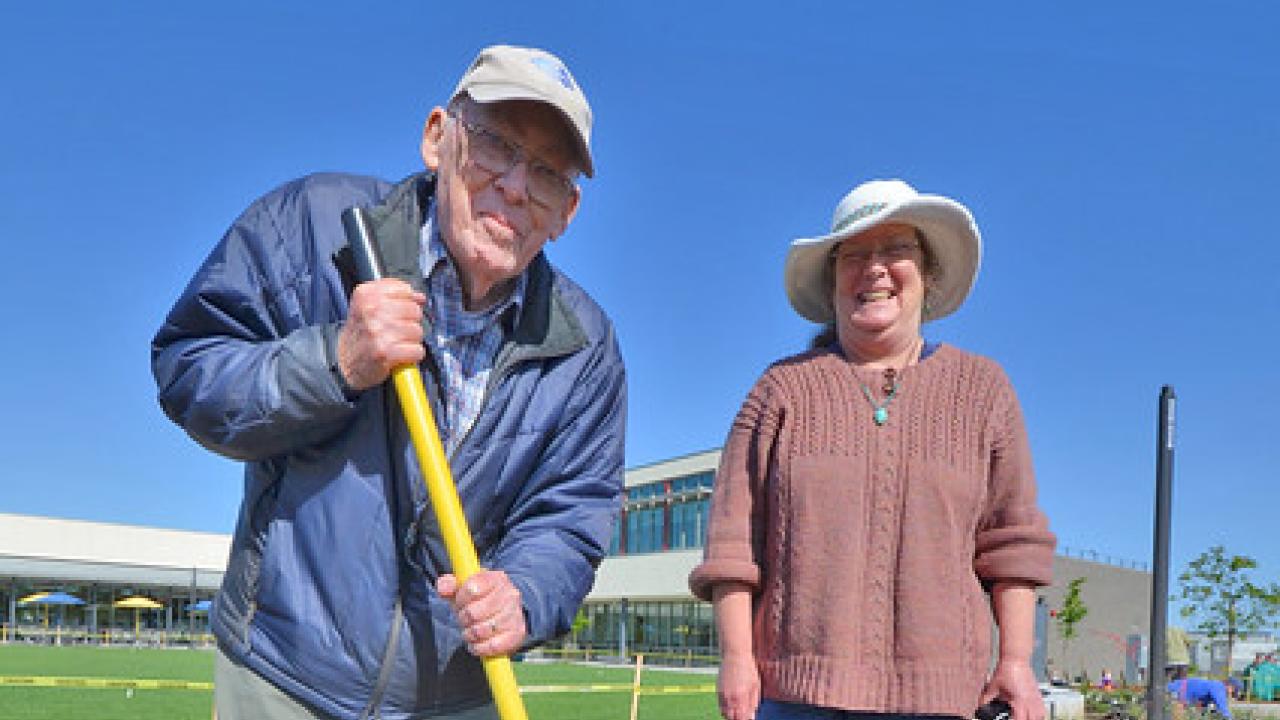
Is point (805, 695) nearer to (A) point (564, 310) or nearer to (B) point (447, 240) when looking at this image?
(A) point (564, 310)

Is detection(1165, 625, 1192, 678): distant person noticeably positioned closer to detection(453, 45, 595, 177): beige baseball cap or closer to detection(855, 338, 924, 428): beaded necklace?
detection(855, 338, 924, 428): beaded necklace

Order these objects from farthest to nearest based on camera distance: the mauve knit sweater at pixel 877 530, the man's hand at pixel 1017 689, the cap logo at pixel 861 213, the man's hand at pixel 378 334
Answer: the cap logo at pixel 861 213
the man's hand at pixel 1017 689
the mauve knit sweater at pixel 877 530
the man's hand at pixel 378 334

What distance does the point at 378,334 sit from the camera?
Answer: 195cm

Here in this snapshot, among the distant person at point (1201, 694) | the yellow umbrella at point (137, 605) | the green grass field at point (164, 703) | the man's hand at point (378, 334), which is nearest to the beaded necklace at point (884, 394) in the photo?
the man's hand at point (378, 334)

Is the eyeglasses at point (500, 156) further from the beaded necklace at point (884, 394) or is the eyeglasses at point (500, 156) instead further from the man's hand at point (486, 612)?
the beaded necklace at point (884, 394)

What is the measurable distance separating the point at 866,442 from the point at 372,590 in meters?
1.10

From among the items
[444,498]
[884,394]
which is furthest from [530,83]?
[884,394]

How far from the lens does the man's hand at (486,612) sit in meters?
1.98

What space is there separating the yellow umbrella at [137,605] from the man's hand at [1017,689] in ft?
182

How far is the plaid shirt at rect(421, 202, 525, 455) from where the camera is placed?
2.19 metres

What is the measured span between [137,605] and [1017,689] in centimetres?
5672

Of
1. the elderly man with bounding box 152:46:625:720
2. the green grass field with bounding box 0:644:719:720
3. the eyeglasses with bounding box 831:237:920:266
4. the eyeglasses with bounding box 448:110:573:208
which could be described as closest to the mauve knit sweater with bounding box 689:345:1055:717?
the eyeglasses with bounding box 831:237:920:266

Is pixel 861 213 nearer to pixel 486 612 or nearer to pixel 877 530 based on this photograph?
pixel 877 530

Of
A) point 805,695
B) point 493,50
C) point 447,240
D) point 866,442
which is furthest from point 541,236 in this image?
point 805,695
